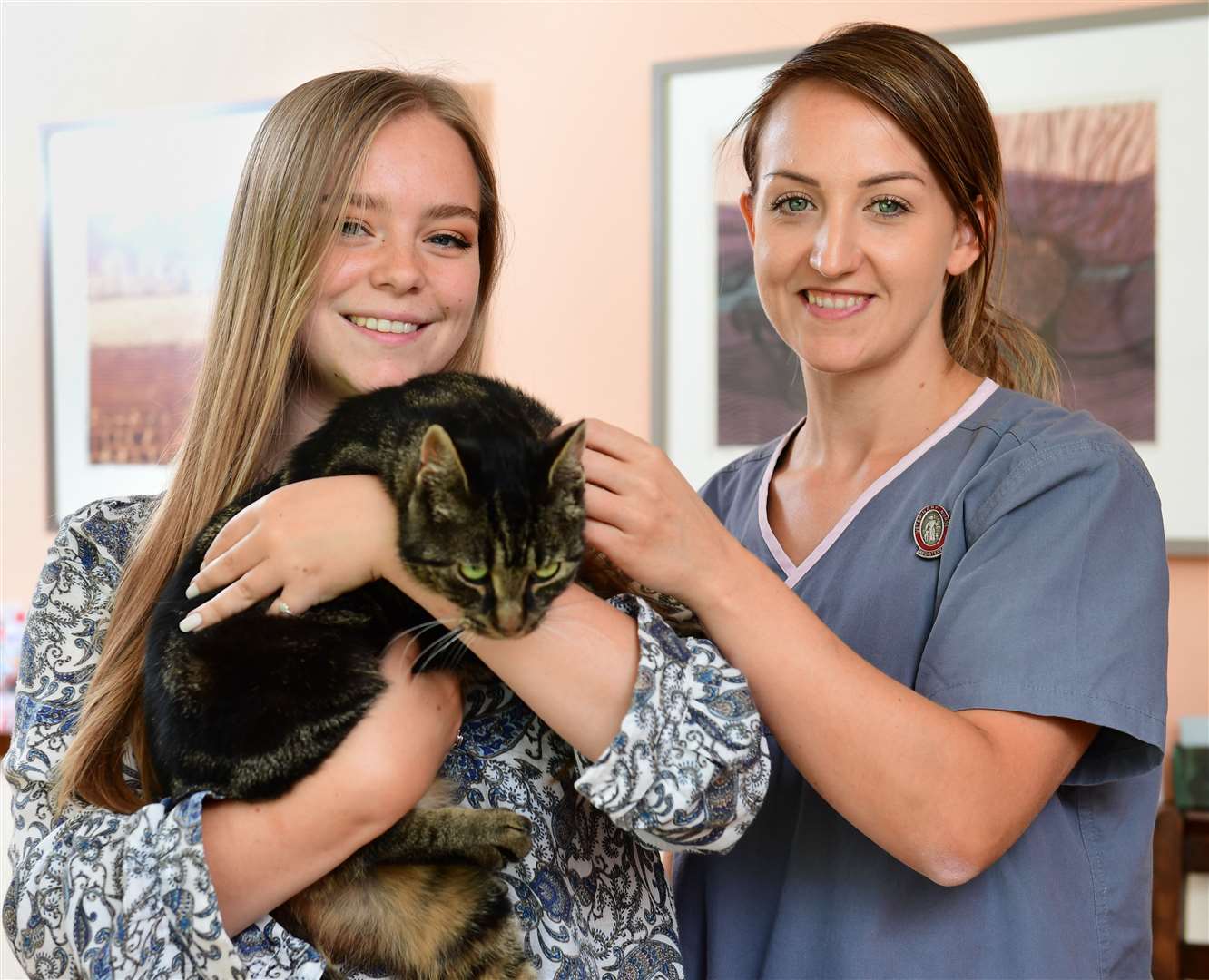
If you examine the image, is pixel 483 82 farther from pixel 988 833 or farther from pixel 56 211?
pixel 988 833

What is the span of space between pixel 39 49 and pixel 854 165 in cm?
346

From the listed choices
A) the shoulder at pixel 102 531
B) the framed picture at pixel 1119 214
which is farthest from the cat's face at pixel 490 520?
the framed picture at pixel 1119 214

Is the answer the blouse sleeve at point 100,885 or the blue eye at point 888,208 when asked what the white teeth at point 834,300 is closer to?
the blue eye at point 888,208

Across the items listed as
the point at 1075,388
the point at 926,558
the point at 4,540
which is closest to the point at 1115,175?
the point at 1075,388

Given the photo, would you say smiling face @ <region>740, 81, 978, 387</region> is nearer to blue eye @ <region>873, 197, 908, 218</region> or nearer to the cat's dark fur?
blue eye @ <region>873, 197, 908, 218</region>

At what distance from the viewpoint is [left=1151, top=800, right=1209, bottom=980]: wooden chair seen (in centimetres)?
257

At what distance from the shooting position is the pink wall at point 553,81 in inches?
126

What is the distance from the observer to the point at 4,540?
3998 mm

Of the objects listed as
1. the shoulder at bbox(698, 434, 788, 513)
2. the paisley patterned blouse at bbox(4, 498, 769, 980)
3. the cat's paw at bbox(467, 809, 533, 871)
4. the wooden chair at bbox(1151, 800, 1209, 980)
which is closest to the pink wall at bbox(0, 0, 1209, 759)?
the wooden chair at bbox(1151, 800, 1209, 980)

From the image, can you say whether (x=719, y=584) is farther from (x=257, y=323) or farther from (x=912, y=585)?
(x=257, y=323)

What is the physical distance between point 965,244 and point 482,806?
1.06 metres

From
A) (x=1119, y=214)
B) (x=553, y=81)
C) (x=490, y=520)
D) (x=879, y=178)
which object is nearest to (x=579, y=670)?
(x=490, y=520)

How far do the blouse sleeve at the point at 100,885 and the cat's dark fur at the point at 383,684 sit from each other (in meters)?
0.08

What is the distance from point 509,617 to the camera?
122 cm
